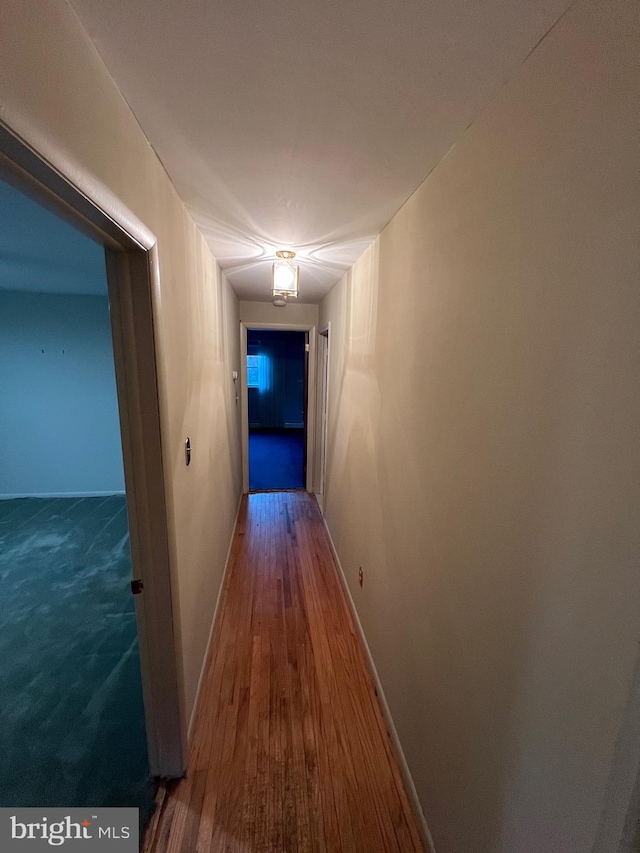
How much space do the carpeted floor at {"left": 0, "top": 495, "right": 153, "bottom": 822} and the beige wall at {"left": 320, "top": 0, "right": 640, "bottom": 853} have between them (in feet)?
4.07

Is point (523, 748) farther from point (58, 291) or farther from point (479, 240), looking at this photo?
point (58, 291)

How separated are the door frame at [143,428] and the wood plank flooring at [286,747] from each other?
0.60ft

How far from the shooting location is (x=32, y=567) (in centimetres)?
250

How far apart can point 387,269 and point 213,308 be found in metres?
1.12

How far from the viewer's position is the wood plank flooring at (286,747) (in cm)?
113

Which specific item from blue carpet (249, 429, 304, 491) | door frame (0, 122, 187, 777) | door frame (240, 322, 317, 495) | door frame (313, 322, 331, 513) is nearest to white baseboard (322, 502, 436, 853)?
door frame (0, 122, 187, 777)

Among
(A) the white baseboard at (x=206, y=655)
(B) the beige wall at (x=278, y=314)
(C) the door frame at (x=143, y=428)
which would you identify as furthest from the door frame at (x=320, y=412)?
(C) the door frame at (x=143, y=428)

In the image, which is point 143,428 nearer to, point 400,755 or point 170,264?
point 170,264

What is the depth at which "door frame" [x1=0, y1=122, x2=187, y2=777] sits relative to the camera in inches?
29.3

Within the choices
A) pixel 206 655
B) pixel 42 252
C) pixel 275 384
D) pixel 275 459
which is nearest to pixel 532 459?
pixel 206 655

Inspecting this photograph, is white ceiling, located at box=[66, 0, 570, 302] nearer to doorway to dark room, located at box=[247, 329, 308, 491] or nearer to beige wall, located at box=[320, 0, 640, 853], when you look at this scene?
beige wall, located at box=[320, 0, 640, 853]

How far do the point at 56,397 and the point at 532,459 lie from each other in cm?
452

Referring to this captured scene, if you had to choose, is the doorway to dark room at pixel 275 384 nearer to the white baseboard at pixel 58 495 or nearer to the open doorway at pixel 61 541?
the white baseboard at pixel 58 495

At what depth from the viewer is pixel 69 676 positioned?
65.3 inches
